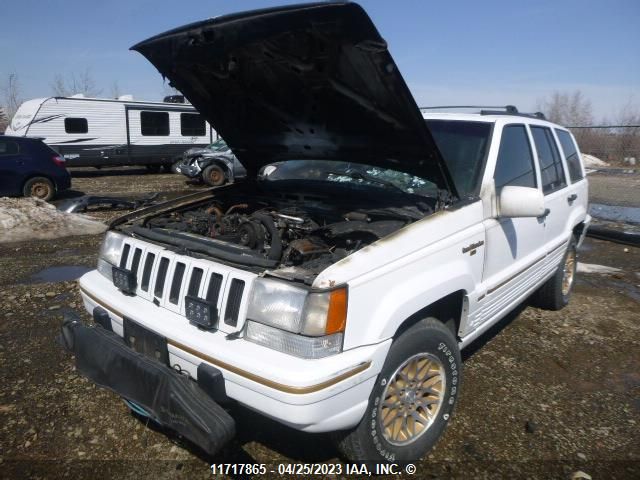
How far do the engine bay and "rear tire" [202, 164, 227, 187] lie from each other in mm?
11244

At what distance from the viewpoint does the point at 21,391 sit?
10.4 ft

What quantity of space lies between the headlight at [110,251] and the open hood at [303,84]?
121cm

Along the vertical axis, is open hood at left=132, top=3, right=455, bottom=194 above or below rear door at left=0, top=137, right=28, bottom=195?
above

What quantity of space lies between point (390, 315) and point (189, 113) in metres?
18.2

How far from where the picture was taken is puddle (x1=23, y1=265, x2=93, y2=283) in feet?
17.7

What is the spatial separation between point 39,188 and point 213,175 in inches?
192

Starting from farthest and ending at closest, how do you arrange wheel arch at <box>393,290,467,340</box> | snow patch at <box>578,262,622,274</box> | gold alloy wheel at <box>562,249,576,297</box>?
snow patch at <box>578,262,622,274</box> < gold alloy wheel at <box>562,249,576,297</box> < wheel arch at <box>393,290,467,340</box>

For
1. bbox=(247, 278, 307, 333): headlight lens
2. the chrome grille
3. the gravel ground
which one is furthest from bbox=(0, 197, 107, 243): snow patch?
bbox=(247, 278, 307, 333): headlight lens

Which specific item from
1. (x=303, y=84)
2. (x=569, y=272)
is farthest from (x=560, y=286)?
(x=303, y=84)

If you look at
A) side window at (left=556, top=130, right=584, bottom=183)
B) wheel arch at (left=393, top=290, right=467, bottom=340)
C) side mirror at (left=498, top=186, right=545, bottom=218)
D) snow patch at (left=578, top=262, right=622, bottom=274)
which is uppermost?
side window at (left=556, top=130, right=584, bottom=183)

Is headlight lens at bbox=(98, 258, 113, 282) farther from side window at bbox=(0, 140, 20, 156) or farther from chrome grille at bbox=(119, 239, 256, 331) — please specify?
side window at bbox=(0, 140, 20, 156)

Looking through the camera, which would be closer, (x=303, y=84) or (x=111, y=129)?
(x=303, y=84)

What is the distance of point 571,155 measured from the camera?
4750mm

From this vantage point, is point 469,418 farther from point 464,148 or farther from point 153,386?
point 153,386
